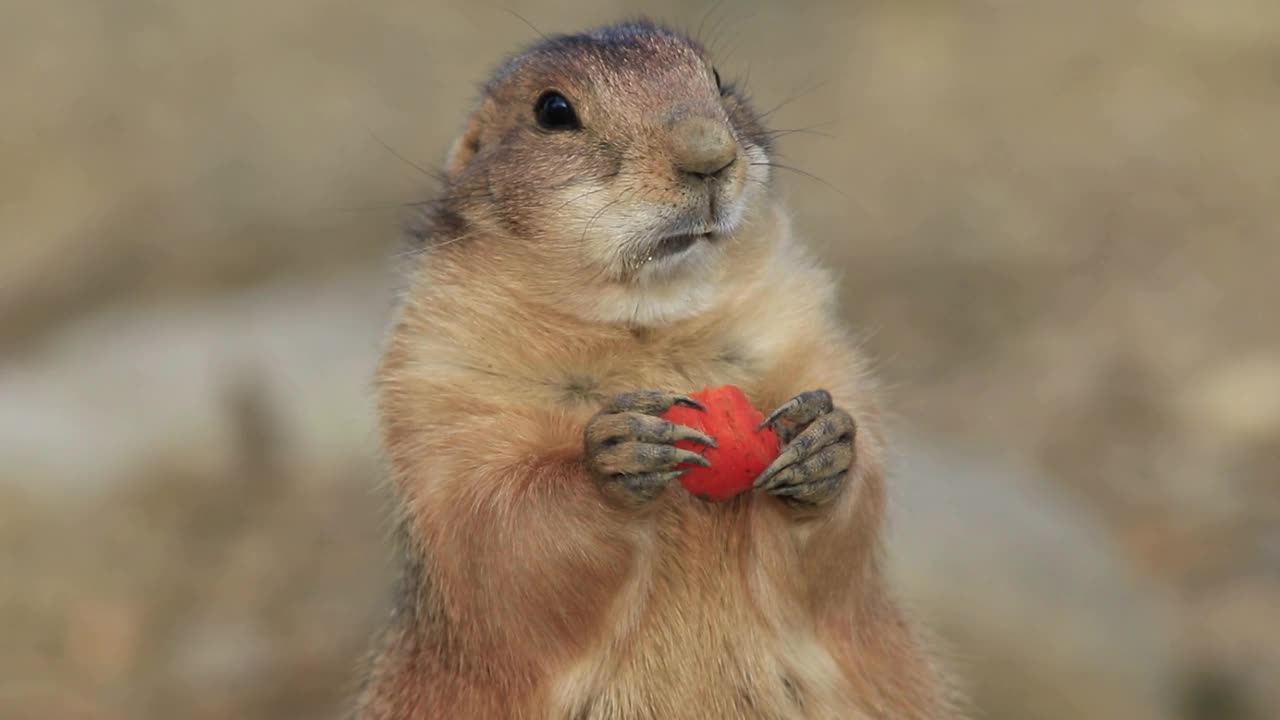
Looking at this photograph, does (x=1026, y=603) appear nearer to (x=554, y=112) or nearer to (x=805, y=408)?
(x=805, y=408)

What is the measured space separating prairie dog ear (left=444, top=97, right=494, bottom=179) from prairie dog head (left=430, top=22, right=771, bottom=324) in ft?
0.19

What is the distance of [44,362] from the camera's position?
806cm

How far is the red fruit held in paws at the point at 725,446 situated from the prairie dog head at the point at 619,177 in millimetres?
350

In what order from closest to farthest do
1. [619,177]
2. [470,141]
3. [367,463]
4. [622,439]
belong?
[622,439] < [619,177] < [470,141] < [367,463]

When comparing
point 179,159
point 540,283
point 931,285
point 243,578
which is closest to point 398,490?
point 540,283

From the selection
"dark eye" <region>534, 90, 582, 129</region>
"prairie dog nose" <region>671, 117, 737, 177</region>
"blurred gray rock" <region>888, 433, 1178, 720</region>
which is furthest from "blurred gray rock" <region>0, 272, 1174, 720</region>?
"prairie dog nose" <region>671, 117, 737, 177</region>

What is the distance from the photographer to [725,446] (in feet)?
10.0

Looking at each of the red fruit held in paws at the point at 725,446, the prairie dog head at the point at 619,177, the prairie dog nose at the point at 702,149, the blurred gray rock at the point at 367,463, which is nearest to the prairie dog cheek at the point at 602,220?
the prairie dog head at the point at 619,177

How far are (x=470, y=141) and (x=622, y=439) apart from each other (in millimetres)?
1281

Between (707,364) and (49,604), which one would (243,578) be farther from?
(707,364)

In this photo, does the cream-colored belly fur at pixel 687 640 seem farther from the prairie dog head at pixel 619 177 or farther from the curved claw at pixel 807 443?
the prairie dog head at pixel 619 177

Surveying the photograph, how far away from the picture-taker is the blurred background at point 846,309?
242 inches

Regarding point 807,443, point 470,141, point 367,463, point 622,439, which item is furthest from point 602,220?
point 367,463

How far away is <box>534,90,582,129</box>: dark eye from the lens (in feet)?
11.6
